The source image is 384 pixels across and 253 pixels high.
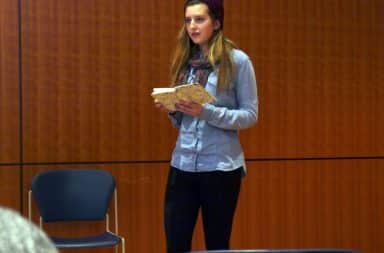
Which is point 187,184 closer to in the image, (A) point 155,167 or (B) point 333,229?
(A) point 155,167

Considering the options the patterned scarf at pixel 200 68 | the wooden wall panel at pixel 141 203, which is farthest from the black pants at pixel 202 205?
the wooden wall panel at pixel 141 203

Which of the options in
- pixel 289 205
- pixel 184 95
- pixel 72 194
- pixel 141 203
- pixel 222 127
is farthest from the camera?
pixel 289 205

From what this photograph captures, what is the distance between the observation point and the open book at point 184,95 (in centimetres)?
254

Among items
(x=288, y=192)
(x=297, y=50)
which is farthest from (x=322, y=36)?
(x=288, y=192)

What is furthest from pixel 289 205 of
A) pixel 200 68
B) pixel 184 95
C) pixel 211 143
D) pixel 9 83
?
pixel 9 83

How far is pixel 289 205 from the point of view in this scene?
14.2 ft

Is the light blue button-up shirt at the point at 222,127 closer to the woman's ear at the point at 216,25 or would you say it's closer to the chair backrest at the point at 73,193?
the woman's ear at the point at 216,25

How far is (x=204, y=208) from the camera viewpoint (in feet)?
9.06

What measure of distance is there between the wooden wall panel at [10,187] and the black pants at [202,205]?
4.84 ft

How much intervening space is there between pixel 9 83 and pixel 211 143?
1.71 m

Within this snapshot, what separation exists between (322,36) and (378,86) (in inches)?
24.8

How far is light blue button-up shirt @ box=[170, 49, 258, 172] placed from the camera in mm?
2736

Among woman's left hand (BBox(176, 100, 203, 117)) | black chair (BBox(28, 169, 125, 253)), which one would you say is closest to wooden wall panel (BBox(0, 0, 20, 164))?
black chair (BBox(28, 169, 125, 253))

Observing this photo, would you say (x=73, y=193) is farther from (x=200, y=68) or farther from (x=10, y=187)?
(x=200, y=68)
